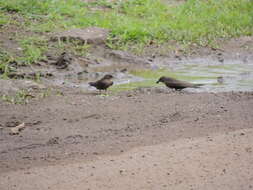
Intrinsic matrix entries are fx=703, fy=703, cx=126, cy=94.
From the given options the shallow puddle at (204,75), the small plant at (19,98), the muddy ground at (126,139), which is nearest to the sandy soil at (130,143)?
the muddy ground at (126,139)

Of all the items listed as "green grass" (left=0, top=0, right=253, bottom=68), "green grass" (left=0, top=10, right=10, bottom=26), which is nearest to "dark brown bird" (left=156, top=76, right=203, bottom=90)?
"green grass" (left=0, top=0, right=253, bottom=68)

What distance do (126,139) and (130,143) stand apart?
0.18 m

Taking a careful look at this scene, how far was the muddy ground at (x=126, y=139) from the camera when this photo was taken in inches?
242

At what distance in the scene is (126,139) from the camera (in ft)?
24.2

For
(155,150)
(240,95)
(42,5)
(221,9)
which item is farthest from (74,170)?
(221,9)

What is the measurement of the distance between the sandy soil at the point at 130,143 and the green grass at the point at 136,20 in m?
4.25

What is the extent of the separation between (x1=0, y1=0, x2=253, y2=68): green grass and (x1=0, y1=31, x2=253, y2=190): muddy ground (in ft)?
11.5

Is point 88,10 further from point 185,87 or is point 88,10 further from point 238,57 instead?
point 185,87

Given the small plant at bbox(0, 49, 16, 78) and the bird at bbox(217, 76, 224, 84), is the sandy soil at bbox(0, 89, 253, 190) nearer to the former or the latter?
the bird at bbox(217, 76, 224, 84)

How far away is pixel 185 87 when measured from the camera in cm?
1084

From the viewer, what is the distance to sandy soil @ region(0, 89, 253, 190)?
6.14 meters

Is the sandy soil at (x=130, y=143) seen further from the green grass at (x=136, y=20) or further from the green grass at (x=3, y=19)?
the green grass at (x=3, y=19)

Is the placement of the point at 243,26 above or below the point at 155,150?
below

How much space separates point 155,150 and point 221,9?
451 inches
